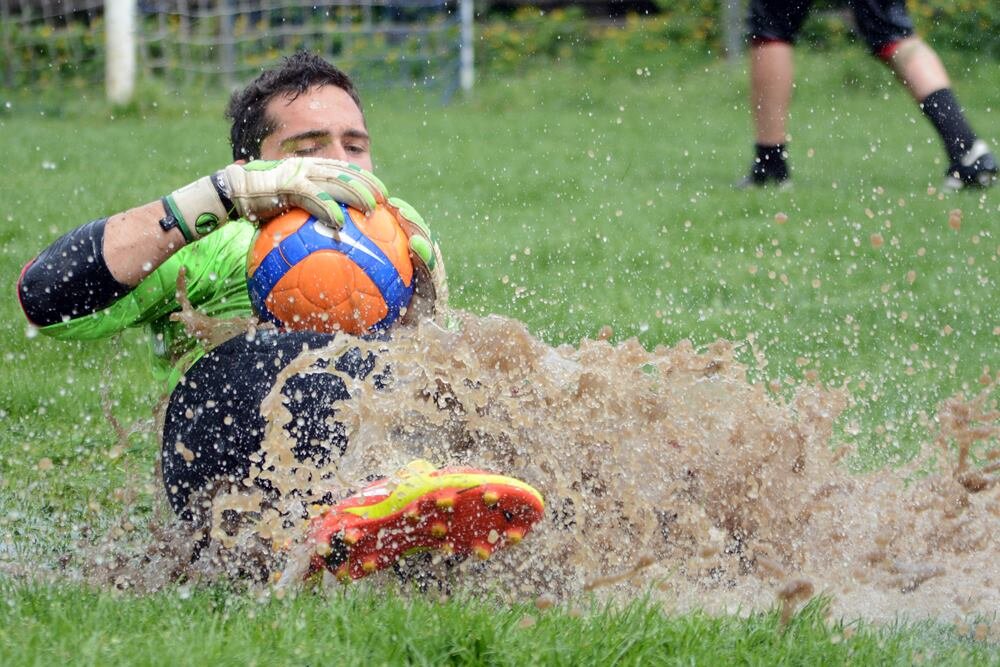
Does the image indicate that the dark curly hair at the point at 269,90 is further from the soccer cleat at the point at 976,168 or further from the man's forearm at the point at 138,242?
the soccer cleat at the point at 976,168

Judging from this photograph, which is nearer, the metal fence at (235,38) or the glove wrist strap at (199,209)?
the glove wrist strap at (199,209)

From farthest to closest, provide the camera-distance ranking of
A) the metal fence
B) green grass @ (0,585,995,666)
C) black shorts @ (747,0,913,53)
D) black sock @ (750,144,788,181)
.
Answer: the metal fence → black sock @ (750,144,788,181) → black shorts @ (747,0,913,53) → green grass @ (0,585,995,666)

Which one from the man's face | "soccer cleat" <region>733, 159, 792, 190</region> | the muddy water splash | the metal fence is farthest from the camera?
the metal fence

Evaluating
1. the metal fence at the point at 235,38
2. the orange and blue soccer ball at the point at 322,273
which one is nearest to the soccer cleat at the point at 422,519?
the orange and blue soccer ball at the point at 322,273

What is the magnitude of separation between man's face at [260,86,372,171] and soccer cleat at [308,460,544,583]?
1.12m

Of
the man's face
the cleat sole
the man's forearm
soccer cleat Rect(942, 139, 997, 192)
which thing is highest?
the man's face

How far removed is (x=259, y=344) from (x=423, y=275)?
48 centimetres

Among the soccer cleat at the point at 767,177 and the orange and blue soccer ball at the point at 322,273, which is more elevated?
the orange and blue soccer ball at the point at 322,273

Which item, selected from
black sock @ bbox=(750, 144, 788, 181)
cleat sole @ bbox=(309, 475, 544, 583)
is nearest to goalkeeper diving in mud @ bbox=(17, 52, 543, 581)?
cleat sole @ bbox=(309, 475, 544, 583)

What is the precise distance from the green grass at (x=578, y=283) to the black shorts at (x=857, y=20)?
834 mm

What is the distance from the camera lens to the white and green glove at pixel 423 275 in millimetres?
3312

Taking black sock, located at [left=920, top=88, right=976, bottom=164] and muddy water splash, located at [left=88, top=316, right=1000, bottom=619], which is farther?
black sock, located at [left=920, top=88, right=976, bottom=164]

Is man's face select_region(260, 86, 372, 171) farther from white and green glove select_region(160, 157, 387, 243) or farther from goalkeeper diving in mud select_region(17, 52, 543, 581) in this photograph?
white and green glove select_region(160, 157, 387, 243)

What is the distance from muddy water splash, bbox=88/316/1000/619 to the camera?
2871 mm
